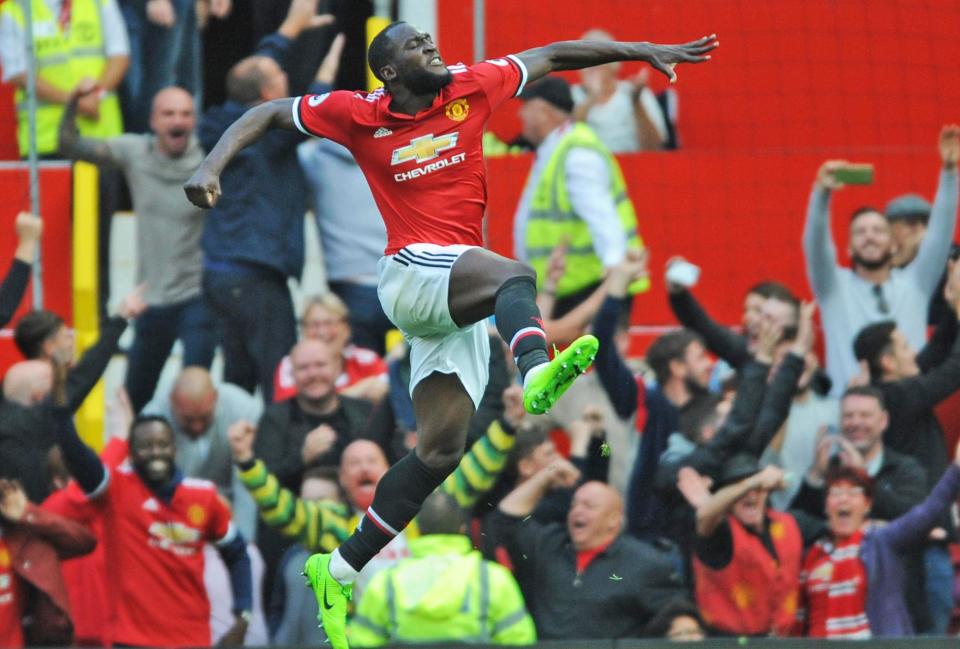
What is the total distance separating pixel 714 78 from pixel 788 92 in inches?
16.9

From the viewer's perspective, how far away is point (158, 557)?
8.77m

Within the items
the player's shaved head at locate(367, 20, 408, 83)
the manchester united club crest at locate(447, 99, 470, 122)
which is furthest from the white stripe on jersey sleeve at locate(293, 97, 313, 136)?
the manchester united club crest at locate(447, 99, 470, 122)

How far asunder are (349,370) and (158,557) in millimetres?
1403

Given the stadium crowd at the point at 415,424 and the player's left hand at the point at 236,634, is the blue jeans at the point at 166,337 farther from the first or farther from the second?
the player's left hand at the point at 236,634

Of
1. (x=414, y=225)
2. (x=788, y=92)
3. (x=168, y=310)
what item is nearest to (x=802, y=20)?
(x=788, y=92)

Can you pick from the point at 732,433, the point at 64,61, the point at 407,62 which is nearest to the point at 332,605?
the point at 407,62

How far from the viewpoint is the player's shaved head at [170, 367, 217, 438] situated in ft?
30.0

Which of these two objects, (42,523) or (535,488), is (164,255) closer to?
(42,523)

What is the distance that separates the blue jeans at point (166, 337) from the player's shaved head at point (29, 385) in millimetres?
818

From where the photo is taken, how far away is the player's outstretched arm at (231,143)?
6.71m

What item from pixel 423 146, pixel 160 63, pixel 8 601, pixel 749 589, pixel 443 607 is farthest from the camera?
pixel 160 63

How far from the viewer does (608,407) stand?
367 inches

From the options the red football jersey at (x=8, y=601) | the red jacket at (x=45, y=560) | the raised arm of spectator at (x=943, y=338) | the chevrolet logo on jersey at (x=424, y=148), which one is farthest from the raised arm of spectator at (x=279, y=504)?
the raised arm of spectator at (x=943, y=338)

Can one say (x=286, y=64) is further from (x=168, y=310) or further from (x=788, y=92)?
(x=788, y=92)
